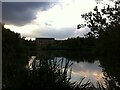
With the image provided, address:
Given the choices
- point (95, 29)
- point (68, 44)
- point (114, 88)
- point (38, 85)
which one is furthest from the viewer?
point (68, 44)

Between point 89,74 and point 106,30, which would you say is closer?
point 106,30

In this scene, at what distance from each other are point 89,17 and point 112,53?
3791 mm

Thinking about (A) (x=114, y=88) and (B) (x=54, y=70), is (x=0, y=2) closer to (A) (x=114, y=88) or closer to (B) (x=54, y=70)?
(B) (x=54, y=70)

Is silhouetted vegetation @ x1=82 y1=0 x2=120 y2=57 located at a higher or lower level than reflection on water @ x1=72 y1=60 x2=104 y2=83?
higher

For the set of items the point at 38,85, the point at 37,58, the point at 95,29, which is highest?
the point at 95,29

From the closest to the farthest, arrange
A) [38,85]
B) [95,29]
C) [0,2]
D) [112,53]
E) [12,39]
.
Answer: [38,85] < [0,2] < [95,29] < [112,53] < [12,39]

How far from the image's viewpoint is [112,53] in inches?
656

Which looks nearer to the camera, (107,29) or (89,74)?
(107,29)

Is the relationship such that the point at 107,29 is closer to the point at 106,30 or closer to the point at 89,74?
the point at 106,30

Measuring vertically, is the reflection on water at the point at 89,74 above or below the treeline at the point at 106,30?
below

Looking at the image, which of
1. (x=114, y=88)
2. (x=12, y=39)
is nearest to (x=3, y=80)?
(x=114, y=88)

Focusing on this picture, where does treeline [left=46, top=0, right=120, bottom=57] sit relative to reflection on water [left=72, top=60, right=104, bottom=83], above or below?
above

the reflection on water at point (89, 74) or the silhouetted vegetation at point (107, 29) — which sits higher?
the silhouetted vegetation at point (107, 29)

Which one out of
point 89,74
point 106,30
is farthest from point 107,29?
point 89,74
